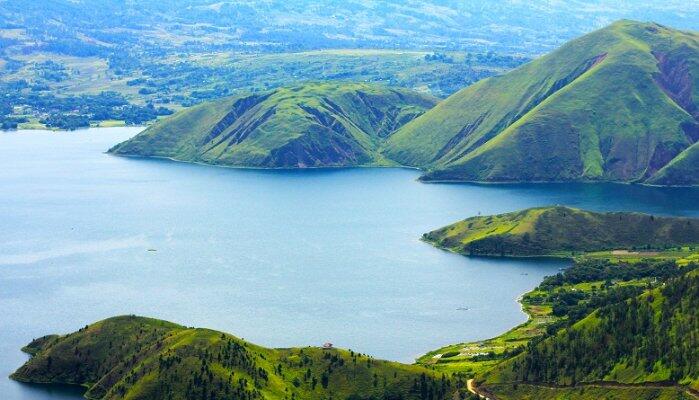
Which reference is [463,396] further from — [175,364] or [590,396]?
[175,364]

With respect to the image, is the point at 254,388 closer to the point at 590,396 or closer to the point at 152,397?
the point at 152,397

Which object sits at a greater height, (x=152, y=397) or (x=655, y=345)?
(x=655, y=345)

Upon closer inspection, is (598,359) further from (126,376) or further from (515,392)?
(126,376)

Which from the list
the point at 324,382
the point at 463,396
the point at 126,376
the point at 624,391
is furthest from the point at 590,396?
the point at 126,376

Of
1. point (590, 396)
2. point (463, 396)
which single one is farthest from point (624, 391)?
point (463, 396)

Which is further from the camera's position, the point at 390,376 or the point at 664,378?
the point at 390,376

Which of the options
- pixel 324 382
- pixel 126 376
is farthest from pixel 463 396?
pixel 126 376
